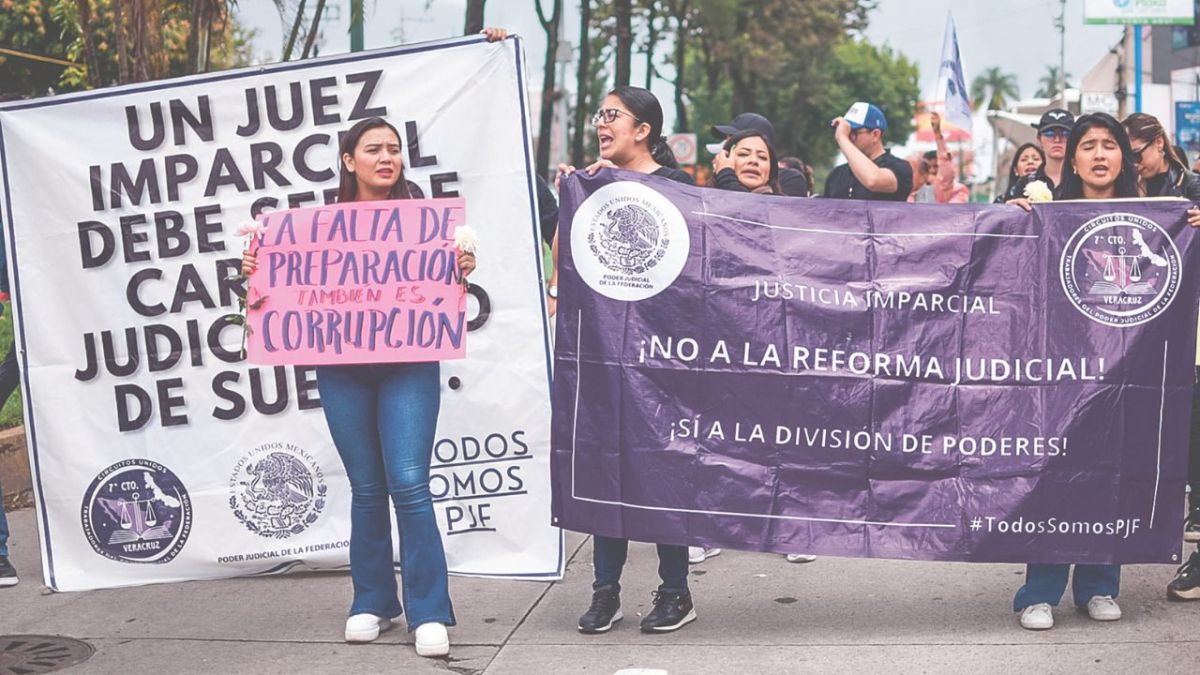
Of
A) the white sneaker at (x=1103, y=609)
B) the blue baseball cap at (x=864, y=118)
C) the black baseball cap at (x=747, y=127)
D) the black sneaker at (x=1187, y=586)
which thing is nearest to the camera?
the white sneaker at (x=1103, y=609)

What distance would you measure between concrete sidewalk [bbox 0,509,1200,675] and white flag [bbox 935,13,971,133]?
6242mm

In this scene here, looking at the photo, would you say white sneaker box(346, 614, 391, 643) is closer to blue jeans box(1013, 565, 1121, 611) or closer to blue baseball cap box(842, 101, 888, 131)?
blue jeans box(1013, 565, 1121, 611)

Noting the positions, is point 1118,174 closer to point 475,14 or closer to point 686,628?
point 686,628

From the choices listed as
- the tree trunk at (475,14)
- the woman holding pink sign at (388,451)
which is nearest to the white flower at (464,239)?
the woman holding pink sign at (388,451)

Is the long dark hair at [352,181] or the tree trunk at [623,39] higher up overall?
the tree trunk at [623,39]

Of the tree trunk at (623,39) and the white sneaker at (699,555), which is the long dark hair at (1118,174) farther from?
the tree trunk at (623,39)

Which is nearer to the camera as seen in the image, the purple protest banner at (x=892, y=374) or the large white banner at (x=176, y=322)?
the purple protest banner at (x=892, y=374)

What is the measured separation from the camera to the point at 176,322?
6.05 metres

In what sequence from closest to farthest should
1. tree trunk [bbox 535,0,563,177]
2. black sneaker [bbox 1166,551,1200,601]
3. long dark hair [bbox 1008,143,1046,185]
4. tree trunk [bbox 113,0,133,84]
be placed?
black sneaker [bbox 1166,551,1200,601] → long dark hair [bbox 1008,143,1046,185] → tree trunk [bbox 113,0,133,84] → tree trunk [bbox 535,0,563,177]

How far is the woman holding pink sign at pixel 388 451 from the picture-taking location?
16.6 feet

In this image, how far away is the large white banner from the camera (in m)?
5.98

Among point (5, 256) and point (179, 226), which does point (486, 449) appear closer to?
point (179, 226)

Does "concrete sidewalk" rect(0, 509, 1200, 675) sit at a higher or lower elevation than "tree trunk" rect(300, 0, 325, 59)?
lower

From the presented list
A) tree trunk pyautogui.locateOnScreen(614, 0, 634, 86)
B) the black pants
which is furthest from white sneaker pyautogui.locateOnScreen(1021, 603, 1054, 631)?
tree trunk pyautogui.locateOnScreen(614, 0, 634, 86)
